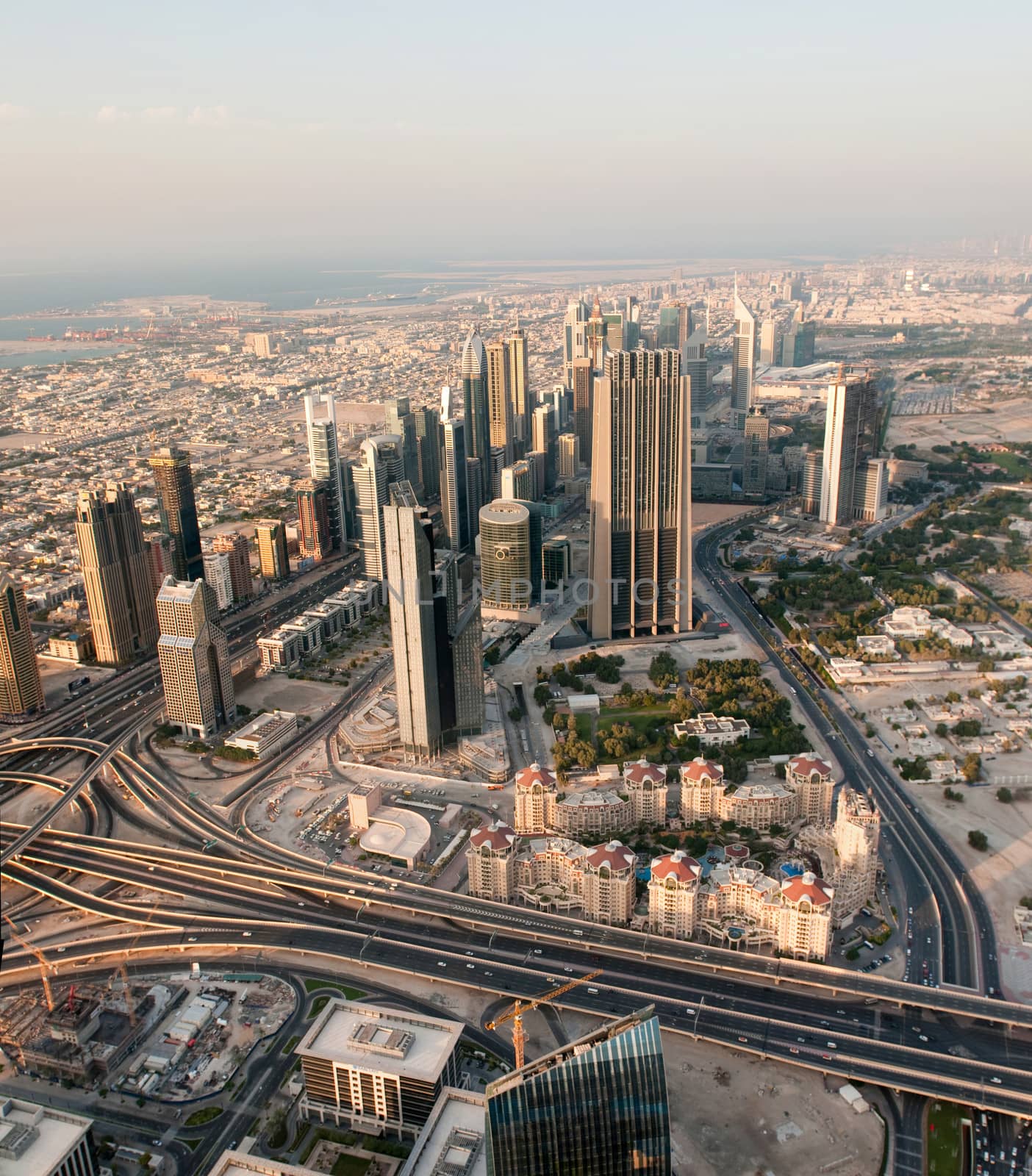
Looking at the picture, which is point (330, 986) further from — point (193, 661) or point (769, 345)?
point (769, 345)

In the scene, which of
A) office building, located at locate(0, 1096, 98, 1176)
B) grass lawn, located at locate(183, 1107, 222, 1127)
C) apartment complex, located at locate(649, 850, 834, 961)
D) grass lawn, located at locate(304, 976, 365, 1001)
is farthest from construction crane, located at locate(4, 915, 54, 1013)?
apartment complex, located at locate(649, 850, 834, 961)

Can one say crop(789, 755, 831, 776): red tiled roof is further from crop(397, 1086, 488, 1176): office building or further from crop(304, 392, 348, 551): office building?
crop(304, 392, 348, 551): office building

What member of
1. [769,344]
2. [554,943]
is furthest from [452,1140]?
[769,344]

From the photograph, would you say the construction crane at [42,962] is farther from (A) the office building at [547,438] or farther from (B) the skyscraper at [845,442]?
(B) the skyscraper at [845,442]

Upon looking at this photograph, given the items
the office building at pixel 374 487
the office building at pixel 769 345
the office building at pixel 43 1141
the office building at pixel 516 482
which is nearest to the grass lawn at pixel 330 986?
the office building at pixel 43 1141

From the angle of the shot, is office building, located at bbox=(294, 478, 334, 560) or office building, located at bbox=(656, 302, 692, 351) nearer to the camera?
office building, located at bbox=(294, 478, 334, 560)

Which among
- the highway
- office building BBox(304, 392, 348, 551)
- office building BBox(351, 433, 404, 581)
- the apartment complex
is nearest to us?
the apartment complex

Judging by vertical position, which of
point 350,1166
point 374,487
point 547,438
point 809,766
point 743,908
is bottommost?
point 350,1166
